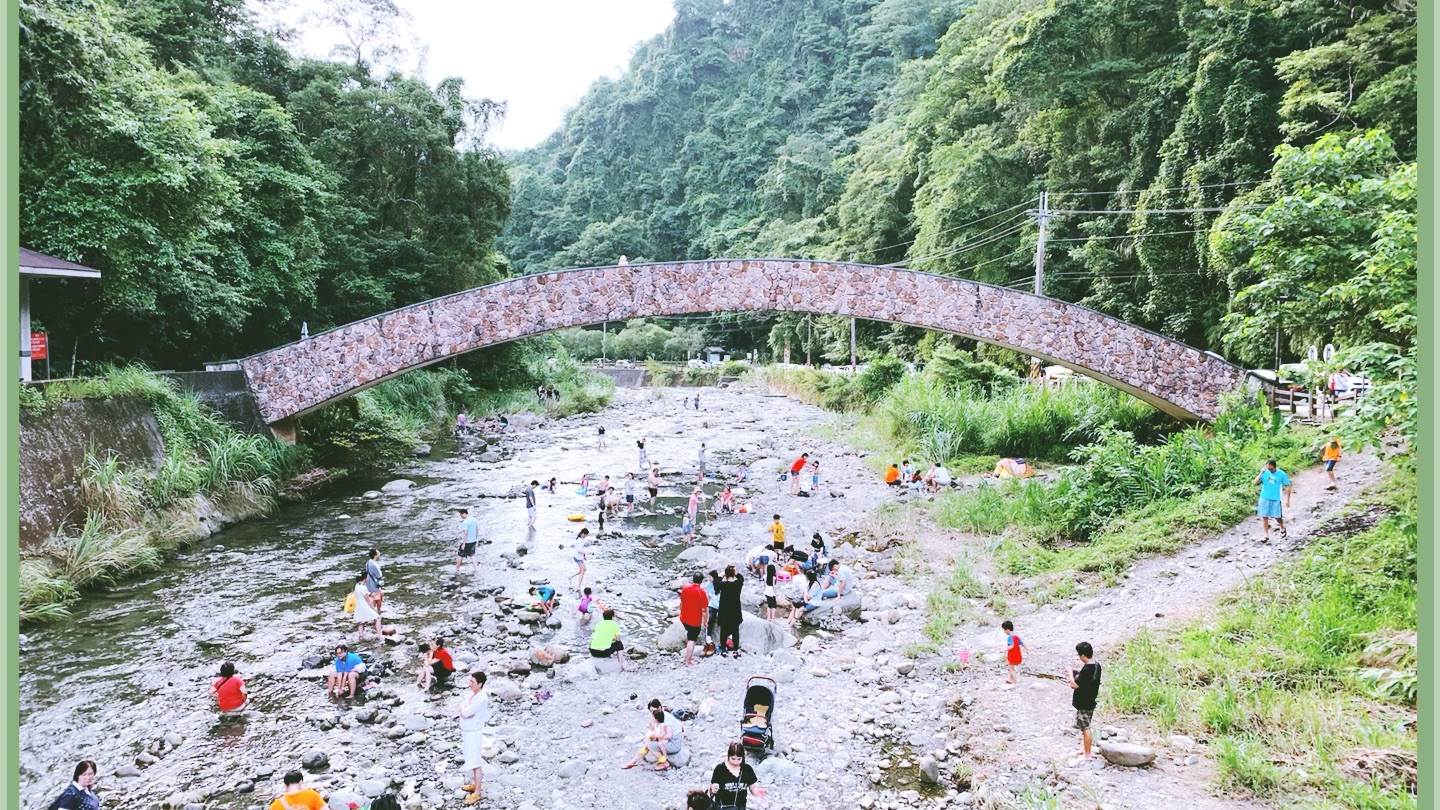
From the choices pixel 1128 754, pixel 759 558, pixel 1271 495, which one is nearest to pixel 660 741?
pixel 1128 754

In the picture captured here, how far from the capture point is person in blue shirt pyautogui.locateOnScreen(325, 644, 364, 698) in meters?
8.31

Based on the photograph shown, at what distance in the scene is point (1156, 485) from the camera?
12.2 meters

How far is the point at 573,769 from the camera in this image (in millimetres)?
6836

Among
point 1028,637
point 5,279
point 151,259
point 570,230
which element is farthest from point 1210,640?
point 570,230

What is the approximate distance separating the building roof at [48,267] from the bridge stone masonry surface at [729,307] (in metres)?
3.98

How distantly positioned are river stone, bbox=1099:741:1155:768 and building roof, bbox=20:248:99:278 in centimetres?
1634

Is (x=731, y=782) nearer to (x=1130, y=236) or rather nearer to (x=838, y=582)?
(x=838, y=582)

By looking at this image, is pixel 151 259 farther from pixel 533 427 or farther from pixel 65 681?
pixel 533 427

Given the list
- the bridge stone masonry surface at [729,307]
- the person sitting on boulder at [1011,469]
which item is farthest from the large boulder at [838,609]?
the bridge stone masonry surface at [729,307]

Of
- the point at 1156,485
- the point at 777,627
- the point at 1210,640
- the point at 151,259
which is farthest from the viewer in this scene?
the point at 151,259

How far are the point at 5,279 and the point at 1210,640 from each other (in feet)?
36.8

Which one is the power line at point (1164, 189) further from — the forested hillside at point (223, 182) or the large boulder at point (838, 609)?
the forested hillside at point (223, 182)

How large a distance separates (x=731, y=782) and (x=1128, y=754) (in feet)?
11.2

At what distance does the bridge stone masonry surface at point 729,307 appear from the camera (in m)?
16.8
